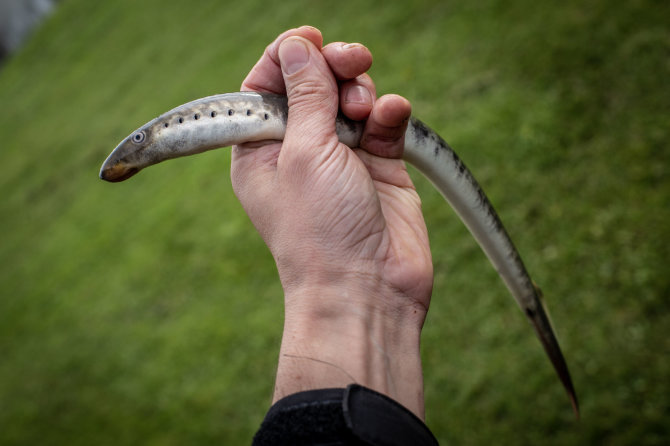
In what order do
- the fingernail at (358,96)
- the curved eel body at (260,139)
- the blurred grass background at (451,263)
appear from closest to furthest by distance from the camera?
the curved eel body at (260,139) → the fingernail at (358,96) → the blurred grass background at (451,263)

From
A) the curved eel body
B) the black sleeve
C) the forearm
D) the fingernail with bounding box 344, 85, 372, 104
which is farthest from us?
the fingernail with bounding box 344, 85, 372, 104

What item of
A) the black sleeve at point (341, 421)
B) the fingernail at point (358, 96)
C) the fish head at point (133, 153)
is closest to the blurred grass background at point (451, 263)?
the black sleeve at point (341, 421)

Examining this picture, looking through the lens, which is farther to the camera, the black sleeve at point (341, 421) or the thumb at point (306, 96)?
the thumb at point (306, 96)

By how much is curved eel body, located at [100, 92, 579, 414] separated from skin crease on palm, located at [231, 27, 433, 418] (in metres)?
0.08

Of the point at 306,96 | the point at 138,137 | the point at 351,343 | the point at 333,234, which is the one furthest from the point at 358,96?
the point at 351,343

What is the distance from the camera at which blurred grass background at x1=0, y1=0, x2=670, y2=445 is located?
2.90 meters

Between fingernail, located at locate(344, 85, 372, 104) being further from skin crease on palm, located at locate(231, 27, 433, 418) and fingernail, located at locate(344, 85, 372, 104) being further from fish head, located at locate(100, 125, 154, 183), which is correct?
fish head, located at locate(100, 125, 154, 183)

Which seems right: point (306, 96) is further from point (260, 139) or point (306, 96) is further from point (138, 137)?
point (138, 137)

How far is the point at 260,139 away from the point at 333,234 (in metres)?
0.42

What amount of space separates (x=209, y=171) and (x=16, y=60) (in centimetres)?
1696

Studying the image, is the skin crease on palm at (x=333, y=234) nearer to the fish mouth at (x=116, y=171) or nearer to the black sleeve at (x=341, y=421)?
the black sleeve at (x=341, y=421)

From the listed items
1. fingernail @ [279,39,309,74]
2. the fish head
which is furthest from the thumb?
the fish head

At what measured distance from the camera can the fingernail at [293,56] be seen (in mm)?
1704

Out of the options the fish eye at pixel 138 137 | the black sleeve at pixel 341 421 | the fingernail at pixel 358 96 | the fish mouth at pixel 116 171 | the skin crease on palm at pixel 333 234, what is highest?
the fish eye at pixel 138 137
